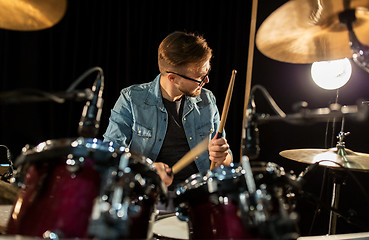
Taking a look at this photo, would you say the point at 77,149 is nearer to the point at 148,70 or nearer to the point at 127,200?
the point at 127,200

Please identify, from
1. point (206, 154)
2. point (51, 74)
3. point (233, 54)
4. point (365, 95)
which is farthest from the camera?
point (233, 54)

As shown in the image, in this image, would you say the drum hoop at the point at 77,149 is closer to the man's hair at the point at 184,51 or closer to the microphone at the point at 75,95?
the microphone at the point at 75,95

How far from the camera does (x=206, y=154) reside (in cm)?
221

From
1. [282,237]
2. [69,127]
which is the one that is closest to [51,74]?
[69,127]

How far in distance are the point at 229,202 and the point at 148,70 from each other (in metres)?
2.08

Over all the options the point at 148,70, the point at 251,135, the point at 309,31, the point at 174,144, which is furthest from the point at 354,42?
the point at 148,70

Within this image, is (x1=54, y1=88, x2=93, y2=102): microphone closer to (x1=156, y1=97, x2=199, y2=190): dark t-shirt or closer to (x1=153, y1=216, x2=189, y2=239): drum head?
(x1=153, y1=216, x2=189, y2=239): drum head

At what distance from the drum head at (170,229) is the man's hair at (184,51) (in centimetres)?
93

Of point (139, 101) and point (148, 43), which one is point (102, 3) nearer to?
point (148, 43)

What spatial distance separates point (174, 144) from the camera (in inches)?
86.1

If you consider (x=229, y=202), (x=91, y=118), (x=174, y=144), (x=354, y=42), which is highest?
(x=354, y=42)

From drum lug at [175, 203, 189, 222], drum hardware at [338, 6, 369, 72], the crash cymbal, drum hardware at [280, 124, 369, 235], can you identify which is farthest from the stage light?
the crash cymbal

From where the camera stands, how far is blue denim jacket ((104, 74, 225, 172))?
212cm

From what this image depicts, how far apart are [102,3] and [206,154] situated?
1492 millimetres
